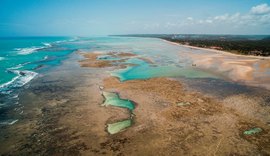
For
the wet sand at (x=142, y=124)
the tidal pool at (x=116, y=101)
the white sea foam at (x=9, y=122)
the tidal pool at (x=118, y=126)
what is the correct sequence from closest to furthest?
the wet sand at (x=142, y=124) → the tidal pool at (x=118, y=126) → the white sea foam at (x=9, y=122) → the tidal pool at (x=116, y=101)

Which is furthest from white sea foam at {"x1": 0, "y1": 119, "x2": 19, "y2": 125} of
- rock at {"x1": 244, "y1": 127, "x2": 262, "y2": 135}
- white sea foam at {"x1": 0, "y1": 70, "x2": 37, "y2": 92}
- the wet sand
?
rock at {"x1": 244, "y1": 127, "x2": 262, "y2": 135}

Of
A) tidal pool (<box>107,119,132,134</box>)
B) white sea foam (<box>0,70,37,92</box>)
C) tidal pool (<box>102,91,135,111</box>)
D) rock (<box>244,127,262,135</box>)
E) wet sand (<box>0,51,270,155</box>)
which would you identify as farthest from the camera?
white sea foam (<box>0,70,37,92</box>)

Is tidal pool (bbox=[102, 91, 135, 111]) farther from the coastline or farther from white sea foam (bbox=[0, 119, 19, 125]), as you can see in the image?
white sea foam (bbox=[0, 119, 19, 125])

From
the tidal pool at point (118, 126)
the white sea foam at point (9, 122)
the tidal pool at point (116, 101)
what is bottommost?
the white sea foam at point (9, 122)

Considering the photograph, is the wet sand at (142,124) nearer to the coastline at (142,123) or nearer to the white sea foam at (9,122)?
the coastline at (142,123)

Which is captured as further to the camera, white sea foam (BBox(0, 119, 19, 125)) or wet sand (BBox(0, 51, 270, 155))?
white sea foam (BBox(0, 119, 19, 125))

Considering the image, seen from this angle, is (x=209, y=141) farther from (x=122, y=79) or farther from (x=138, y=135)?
(x=122, y=79)

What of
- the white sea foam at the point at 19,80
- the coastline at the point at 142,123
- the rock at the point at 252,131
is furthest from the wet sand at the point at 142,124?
the white sea foam at the point at 19,80

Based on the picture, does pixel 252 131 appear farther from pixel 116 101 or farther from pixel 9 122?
pixel 9 122

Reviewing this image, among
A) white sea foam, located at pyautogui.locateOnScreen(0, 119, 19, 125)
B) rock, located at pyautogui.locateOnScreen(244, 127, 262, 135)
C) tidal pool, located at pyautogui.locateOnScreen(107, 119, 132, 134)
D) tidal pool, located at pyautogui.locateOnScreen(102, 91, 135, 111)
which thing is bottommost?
white sea foam, located at pyautogui.locateOnScreen(0, 119, 19, 125)
